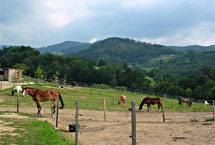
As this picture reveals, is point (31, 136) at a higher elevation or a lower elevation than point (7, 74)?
lower

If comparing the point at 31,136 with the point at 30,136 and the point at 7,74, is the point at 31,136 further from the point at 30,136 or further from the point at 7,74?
the point at 7,74

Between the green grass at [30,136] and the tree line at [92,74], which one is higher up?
the tree line at [92,74]

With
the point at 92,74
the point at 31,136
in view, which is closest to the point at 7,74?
the point at 31,136

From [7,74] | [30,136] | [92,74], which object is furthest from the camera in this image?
[92,74]

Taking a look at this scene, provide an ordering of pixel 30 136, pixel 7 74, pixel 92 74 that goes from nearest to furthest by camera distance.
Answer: pixel 30 136 → pixel 7 74 → pixel 92 74

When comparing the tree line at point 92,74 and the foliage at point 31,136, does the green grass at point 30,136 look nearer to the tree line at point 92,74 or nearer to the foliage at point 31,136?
the foliage at point 31,136

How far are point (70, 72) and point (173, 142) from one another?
85.7 metres

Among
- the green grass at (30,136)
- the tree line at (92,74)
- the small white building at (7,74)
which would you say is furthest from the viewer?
the tree line at (92,74)

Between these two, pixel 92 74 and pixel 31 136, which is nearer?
pixel 31 136

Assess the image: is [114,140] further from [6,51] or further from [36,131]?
[6,51]

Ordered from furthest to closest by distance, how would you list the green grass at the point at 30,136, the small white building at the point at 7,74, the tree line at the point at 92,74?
the tree line at the point at 92,74
the small white building at the point at 7,74
the green grass at the point at 30,136

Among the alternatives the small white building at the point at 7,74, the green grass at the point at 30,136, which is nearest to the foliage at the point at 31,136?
the green grass at the point at 30,136

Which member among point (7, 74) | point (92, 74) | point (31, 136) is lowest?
point (31, 136)

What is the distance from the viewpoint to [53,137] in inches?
334
